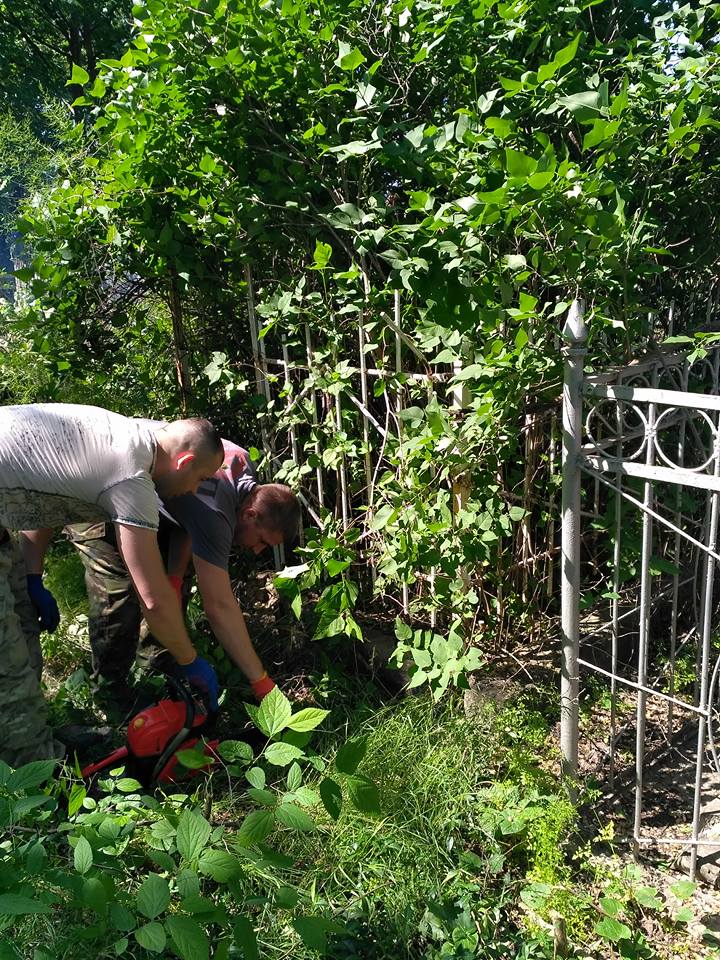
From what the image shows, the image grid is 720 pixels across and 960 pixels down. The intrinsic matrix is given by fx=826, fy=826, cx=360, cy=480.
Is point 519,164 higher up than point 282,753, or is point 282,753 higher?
point 519,164

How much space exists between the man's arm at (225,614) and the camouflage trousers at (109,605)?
581 mm

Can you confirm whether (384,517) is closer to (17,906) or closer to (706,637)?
(706,637)

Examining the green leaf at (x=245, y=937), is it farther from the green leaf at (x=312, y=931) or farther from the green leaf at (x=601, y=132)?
the green leaf at (x=601, y=132)

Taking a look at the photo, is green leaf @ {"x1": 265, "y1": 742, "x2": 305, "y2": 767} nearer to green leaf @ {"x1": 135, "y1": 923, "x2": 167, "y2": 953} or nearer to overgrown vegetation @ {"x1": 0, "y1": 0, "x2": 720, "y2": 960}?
overgrown vegetation @ {"x1": 0, "y1": 0, "x2": 720, "y2": 960}

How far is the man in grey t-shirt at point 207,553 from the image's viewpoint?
3361 millimetres

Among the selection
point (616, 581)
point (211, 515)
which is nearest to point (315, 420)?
point (211, 515)

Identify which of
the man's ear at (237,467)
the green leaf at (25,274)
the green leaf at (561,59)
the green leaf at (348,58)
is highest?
the green leaf at (348,58)

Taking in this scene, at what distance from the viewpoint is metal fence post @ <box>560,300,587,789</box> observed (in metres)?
2.51

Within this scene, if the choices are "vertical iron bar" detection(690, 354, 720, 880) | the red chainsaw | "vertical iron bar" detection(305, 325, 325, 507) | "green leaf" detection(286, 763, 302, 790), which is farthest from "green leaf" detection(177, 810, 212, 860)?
"vertical iron bar" detection(305, 325, 325, 507)

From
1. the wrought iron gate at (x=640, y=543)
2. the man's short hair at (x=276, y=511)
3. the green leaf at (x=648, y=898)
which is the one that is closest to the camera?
the wrought iron gate at (x=640, y=543)

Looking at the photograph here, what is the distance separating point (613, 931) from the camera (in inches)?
92.9

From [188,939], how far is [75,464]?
1865 mm

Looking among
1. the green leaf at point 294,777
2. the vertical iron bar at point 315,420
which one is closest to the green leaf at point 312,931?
the green leaf at point 294,777

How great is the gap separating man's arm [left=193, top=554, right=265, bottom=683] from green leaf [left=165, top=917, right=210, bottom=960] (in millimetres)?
1607
